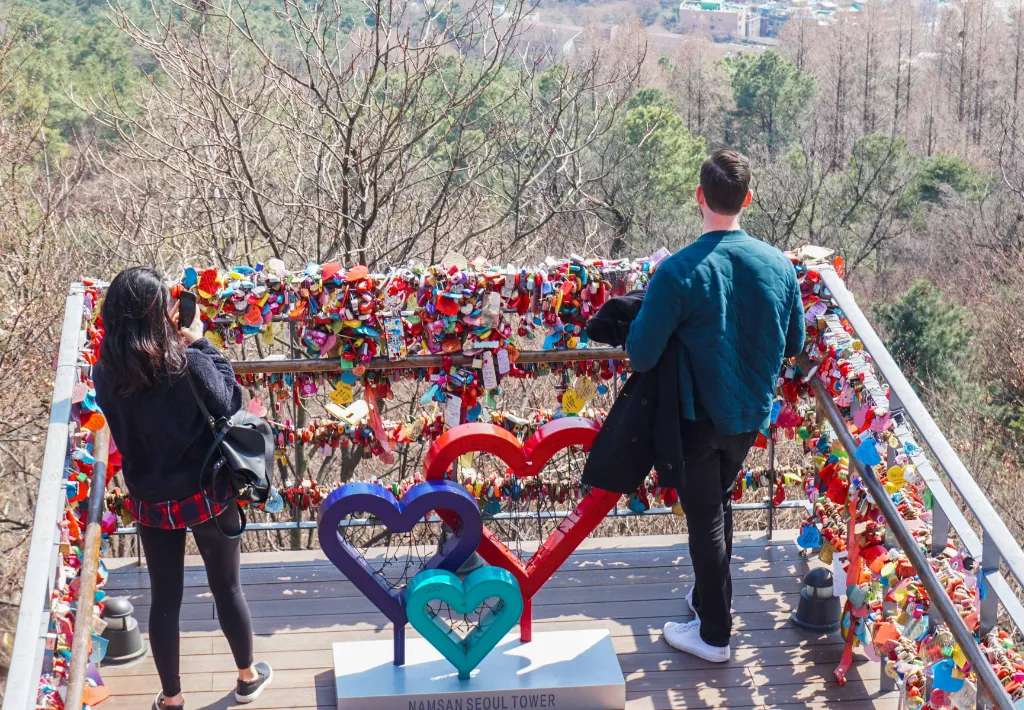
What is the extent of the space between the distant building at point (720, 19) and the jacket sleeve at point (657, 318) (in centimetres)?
6948

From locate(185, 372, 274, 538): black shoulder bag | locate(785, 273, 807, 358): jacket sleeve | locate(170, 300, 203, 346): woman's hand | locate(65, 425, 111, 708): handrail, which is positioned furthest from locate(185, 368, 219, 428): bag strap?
locate(785, 273, 807, 358): jacket sleeve

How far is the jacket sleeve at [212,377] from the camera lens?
11.5 ft

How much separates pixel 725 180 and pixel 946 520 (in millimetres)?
1181

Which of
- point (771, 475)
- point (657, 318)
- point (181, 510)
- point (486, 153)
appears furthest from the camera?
point (486, 153)

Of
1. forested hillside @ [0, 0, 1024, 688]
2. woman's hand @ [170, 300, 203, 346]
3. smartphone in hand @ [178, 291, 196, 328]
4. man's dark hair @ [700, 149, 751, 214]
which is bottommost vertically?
forested hillside @ [0, 0, 1024, 688]

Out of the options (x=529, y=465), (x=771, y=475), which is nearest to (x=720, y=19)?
(x=771, y=475)

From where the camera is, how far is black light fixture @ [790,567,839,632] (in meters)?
4.54

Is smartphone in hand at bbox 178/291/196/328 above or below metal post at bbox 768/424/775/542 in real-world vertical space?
above

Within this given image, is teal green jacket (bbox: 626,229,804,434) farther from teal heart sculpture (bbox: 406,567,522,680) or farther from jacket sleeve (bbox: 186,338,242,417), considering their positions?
jacket sleeve (bbox: 186,338,242,417)

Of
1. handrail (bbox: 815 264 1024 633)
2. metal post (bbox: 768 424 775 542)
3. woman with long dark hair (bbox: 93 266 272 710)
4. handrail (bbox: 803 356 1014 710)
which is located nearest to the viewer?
handrail (bbox: 815 264 1024 633)

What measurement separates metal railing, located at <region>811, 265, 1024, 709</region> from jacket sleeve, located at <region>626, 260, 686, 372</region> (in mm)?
766

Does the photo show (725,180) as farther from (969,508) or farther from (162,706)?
(162,706)

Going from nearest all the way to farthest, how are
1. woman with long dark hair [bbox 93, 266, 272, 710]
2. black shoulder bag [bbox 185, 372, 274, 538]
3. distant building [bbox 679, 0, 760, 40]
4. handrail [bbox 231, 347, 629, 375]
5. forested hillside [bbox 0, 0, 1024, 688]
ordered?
woman with long dark hair [bbox 93, 266, 272, 710] → black shoulder bag [bbox 185, 372, 274, 538] → handrail [bbox 231, 347, 629, 375] → forested hillside [bbox 0, 0, 1024, 688] → distant building [bbox 679, 0, 760, 40]

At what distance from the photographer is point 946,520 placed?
3.53 metres
